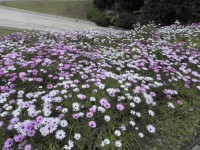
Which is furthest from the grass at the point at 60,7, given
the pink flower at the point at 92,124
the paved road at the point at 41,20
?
the pink flower at the point at 92,124

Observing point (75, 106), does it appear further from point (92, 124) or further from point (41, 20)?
point (41, 20)

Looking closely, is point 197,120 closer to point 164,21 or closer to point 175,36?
point 175,36

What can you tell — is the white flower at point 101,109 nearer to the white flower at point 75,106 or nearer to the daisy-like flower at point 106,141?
the white flower at point 75,106

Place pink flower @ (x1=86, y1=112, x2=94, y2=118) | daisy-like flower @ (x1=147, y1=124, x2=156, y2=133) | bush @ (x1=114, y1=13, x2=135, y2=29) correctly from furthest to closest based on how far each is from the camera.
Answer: bush @ (x1=114, y1=13, x2=135, y2=29) < daisy-like flower @ (x1=147, y1=124, x2=156, y2=133) < pink flower @ (x1=86, y1=112, x2=94, y2=118)

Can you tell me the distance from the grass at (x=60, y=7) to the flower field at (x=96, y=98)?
72.0ft

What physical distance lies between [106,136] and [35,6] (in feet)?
88.9

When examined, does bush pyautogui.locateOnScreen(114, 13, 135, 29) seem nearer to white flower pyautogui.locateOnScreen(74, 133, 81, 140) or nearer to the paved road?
the paved road

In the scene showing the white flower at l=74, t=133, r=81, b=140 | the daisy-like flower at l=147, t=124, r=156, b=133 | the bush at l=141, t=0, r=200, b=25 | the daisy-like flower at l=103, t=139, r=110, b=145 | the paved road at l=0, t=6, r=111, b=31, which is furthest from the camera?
the paved road at l=0, t=6, r=111, b=31

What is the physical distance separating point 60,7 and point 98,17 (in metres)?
6.57

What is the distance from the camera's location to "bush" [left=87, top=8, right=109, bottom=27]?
961 inches

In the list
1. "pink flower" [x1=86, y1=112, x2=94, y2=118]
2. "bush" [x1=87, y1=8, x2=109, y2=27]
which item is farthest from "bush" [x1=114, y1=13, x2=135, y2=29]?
"pink flower" [x1=86, y1=112, x2=94, y2=118]

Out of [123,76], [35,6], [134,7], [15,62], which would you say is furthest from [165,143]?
[35,6]

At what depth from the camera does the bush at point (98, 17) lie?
24.4 meters

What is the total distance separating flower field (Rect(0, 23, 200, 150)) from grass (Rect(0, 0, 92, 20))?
72.0ft
